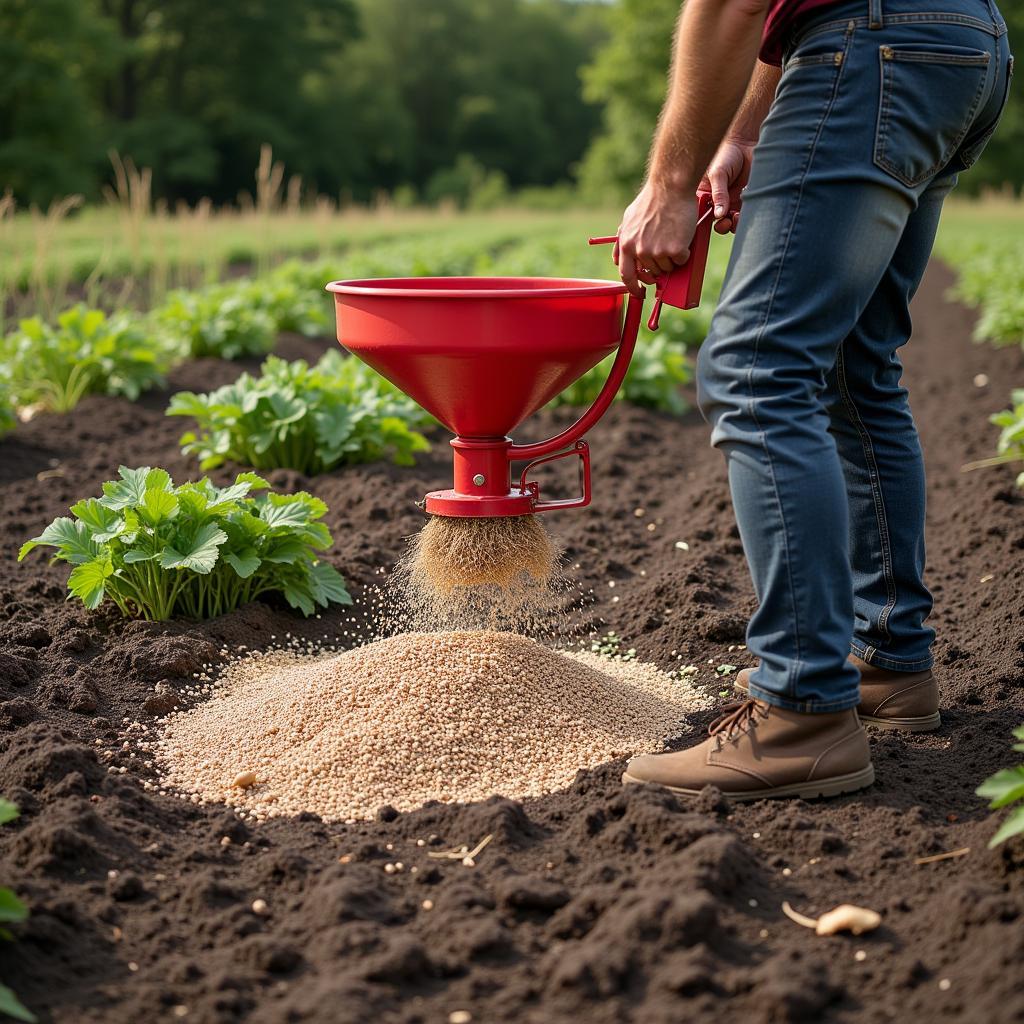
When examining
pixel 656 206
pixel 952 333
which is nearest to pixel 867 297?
pixel 656 206

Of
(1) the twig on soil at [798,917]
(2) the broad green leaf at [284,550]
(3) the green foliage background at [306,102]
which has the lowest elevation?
(1) the twig on soil at [798,917]

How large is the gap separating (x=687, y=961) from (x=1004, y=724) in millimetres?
1393

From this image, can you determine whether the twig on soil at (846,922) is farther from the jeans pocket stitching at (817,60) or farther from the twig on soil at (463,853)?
the jeans pocket stitching at (817,60)

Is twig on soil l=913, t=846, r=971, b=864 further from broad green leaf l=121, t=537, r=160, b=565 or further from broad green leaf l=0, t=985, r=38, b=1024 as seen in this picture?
broad green leaf l=121, t=537, r=160, b=565

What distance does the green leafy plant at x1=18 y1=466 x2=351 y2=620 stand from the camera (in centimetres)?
360

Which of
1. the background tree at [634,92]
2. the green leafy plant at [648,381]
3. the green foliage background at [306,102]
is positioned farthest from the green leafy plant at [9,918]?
the background tree at [634,92]

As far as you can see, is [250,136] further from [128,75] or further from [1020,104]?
[1020,104]

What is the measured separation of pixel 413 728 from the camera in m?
2.99

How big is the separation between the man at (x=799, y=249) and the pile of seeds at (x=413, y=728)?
412 millimetres

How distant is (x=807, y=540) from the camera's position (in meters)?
2.35

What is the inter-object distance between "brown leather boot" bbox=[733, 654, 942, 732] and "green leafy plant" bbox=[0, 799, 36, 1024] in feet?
5.64

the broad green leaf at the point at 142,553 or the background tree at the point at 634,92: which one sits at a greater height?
the background tree at the point at 634,92

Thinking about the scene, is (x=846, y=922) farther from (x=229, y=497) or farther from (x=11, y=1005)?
(x=229, y=497)

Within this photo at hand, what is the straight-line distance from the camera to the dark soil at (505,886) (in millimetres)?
1914
